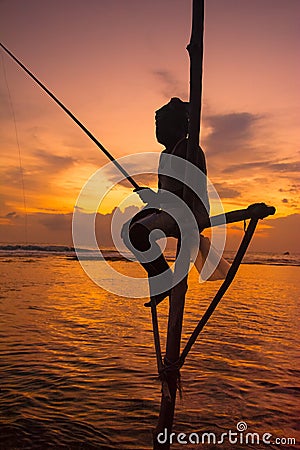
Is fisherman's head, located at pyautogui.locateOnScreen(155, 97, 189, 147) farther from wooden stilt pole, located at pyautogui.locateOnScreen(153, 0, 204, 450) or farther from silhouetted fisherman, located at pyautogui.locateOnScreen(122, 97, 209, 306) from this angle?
wooden stilt pole, located at pyautogui.locateOnScreen(153, 0, 204, 450)

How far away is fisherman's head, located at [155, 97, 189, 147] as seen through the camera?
4.17m

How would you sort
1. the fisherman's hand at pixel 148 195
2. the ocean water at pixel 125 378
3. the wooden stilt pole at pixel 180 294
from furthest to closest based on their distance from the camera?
1. the ocean water at pixel 125 378
2. the fisherman's hand at pixel 148 195
3. the wooden stilt pole at pixel 180 294

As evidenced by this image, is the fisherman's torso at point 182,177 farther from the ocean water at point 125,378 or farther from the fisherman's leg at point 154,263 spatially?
the ocean water at point 125,378

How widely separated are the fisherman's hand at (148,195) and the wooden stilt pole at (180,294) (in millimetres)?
319

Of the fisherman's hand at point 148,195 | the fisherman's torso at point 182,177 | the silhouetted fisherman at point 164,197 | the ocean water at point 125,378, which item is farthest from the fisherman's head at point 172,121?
the ocean water at point 125,378

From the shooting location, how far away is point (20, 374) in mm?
7441

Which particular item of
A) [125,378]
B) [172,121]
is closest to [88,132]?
[172,121]

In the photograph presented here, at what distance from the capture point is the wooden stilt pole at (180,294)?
375cm

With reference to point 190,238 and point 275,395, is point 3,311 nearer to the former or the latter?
point 275,395

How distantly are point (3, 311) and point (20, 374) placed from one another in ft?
17.8

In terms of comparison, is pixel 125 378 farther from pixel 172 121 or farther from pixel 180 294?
pixel 172 121

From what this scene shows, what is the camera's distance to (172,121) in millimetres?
4184

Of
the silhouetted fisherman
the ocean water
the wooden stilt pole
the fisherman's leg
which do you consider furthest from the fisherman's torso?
the ocean water

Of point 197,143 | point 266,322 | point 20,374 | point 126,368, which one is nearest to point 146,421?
point 126,368
